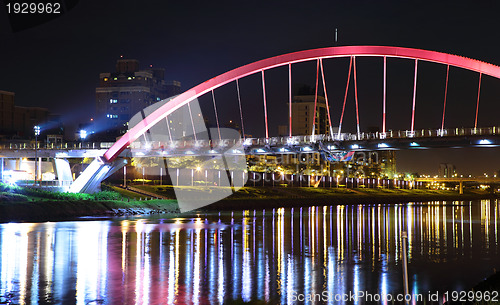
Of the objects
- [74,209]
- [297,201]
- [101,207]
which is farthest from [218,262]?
[297,201]

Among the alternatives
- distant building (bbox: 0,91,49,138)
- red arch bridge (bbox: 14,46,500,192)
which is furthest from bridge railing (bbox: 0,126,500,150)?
distant building (bbox: 0,91,49,138)

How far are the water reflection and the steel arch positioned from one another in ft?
49.3

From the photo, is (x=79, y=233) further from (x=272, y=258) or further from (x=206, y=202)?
(x=206, y=202)

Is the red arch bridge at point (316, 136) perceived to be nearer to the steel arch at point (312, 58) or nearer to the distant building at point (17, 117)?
the steel arch at point (312, 58)

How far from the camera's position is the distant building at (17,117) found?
146625 mm

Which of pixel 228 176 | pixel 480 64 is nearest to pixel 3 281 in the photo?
pixel 480 64

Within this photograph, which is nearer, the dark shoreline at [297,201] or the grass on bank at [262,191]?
the dark shoreline at [297,201]

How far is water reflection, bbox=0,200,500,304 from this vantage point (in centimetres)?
1881

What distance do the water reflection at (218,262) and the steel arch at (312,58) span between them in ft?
49.3

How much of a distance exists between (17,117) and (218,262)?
457 feet

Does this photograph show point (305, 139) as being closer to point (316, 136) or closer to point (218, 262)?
point (316, 136)

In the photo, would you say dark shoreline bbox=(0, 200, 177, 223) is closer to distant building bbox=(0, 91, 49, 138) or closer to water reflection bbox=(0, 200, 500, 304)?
water reflection bbox=(0, 200, 500, 304)

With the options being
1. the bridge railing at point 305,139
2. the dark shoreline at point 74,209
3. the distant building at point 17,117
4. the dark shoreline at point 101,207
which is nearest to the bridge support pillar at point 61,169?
the bridge railing at point 305,139

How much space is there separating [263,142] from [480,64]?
75.9 ft
